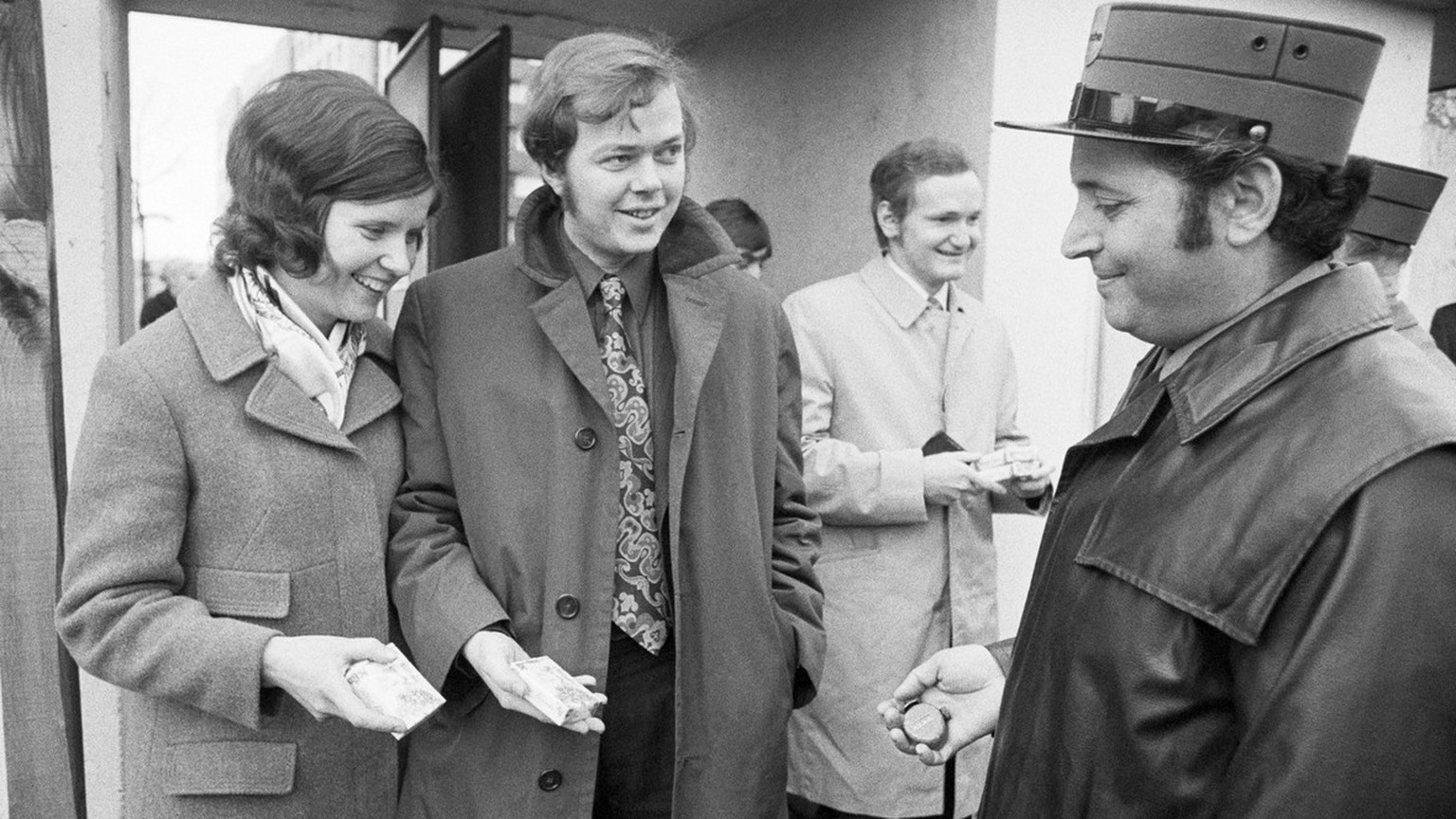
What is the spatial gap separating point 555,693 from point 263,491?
558mm

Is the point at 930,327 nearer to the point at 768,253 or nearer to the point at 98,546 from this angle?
the point at 768,253

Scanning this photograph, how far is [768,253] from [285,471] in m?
2.49

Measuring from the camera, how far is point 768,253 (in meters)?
4.28

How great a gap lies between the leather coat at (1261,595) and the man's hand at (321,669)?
2.90ft

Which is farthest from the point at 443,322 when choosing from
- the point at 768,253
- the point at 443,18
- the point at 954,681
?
the point at 443,18

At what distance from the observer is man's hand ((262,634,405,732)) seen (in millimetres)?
1823

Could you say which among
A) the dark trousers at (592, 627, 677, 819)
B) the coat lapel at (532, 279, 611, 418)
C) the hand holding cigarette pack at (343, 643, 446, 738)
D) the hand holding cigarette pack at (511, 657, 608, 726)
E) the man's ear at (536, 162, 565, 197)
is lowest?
the dark trousers at (592, 627, 677, 819)

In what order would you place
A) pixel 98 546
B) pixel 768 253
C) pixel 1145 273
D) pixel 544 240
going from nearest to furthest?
pixel 1145 273, pixel 98 546, pixel 544 240, pixel 768 253

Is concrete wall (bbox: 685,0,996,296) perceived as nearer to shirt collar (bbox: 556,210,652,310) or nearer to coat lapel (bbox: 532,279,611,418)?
shirt collar (bbox: 556,210,652,310)

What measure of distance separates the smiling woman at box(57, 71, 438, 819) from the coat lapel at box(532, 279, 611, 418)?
0.83ft

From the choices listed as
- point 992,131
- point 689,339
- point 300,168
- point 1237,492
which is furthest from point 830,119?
point 1237,492

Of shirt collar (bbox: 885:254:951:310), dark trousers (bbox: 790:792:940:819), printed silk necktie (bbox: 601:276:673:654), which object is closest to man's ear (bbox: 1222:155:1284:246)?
printed silk necktie (bbox: 601:276:673:654)

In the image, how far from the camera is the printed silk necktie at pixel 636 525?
2223 mm

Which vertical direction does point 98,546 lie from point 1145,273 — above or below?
below
